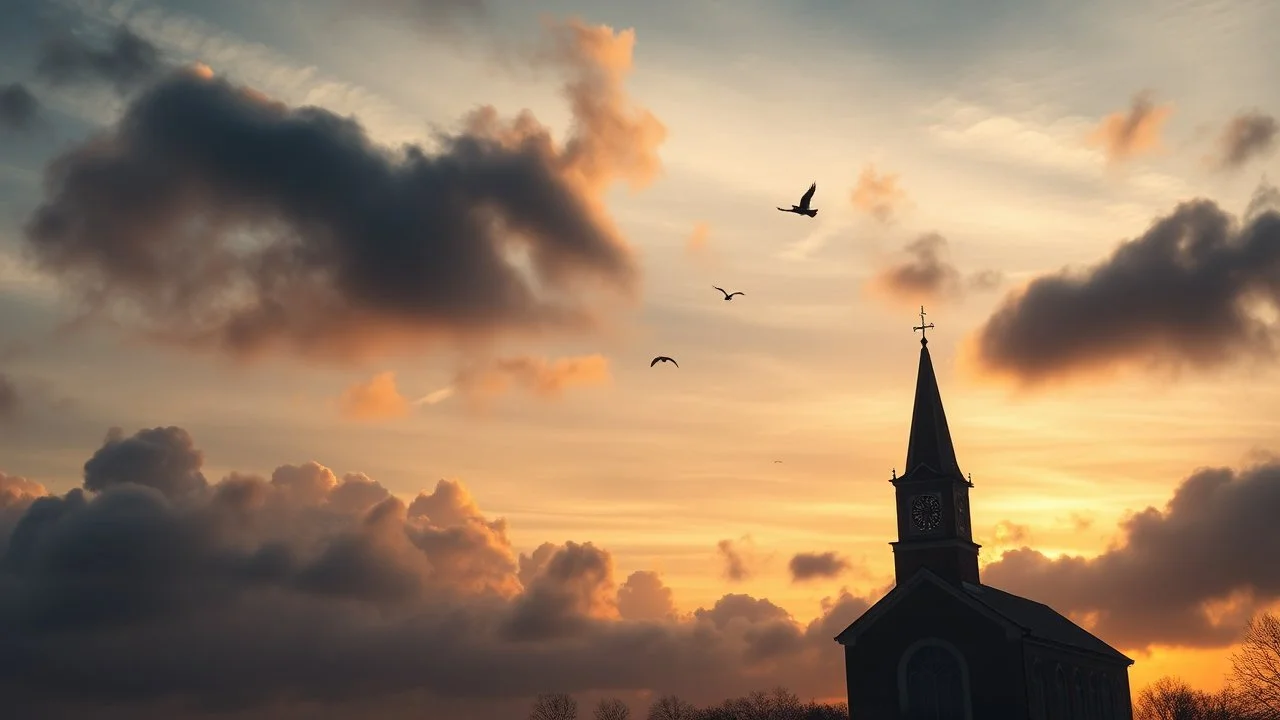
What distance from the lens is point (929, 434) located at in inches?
3063

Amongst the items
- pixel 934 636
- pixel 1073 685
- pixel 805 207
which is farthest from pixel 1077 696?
pixel 805 207

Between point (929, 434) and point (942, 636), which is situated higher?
point (929, 434)

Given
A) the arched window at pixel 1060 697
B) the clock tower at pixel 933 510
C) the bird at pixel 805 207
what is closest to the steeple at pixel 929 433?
the clock tower at pixel 933 510

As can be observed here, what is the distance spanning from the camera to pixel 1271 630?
78062 millimetres

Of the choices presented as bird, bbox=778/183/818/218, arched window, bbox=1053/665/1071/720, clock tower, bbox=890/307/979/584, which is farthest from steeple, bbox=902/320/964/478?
bird, bbox=778/183/818/218

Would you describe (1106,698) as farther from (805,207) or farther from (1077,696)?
(805,207)

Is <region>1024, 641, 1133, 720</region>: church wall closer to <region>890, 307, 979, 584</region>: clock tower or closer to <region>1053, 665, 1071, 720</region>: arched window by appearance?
<region>1053, 665, 1071, 720</region>: arched window

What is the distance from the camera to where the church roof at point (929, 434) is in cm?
7650

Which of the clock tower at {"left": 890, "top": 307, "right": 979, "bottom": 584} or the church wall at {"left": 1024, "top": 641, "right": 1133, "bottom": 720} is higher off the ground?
the clock tower at {"left": 890, "top": 307, "right": 979, "bottom": 584}

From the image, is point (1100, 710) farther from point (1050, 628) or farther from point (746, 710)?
point (746, 710)

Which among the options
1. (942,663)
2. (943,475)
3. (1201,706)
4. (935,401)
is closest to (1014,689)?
(942,663)

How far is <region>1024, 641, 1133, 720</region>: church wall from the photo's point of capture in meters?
70.5

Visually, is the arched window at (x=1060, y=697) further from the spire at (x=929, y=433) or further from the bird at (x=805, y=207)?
the bird at (x=805, y=207)

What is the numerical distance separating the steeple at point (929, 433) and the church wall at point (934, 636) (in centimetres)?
824
